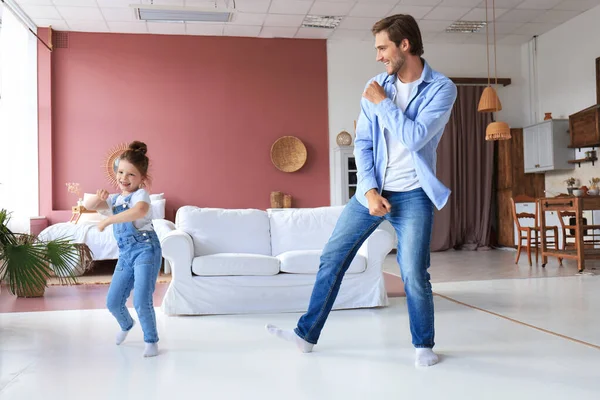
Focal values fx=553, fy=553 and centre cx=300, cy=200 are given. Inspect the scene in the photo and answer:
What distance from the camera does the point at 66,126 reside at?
7.97m

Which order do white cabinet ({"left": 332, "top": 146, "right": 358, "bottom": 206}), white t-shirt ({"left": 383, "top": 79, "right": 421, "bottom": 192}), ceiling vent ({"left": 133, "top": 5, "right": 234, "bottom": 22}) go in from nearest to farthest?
white t-shirt ({"left": 383, "top": 79, "right": 421, "bottom": 192})
ceiling vent ({"left": 133, "top": 5, "right": 234, "bottom": 22})
white cabinet ({"left": 332, "top": 146, "right": 358, "bottom": 206})

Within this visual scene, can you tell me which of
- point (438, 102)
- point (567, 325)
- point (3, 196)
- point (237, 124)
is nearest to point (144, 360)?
point (438, 102)

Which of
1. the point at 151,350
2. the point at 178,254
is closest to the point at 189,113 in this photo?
the point at 178,254

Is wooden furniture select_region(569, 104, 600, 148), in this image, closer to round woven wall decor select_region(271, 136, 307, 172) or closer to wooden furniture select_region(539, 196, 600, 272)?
wooden furniture select_region(539, 196, 600, 272)

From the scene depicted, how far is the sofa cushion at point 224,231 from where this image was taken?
14.0ft

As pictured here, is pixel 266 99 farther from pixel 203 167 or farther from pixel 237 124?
pixel 203 167

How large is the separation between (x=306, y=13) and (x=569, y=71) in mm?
3938

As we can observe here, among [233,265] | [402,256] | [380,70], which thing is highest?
[380,70]

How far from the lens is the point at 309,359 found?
250cm

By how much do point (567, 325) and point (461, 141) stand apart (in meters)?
6.09

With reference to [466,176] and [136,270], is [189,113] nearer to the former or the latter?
[466,176]

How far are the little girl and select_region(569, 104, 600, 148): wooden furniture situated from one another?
20.6 ft

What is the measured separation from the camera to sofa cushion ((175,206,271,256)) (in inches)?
168

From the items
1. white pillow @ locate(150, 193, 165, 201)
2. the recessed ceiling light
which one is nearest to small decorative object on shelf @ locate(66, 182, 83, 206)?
white pillow @ locate(150, 193, 165, 201)
